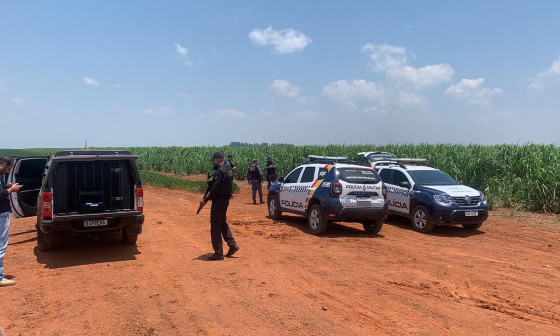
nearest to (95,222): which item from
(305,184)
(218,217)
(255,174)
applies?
(218,217)

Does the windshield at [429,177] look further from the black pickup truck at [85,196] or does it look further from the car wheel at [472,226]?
the black pickup truck at [85,196]

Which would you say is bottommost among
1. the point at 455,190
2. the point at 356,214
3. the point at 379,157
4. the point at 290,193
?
the point at 356,214

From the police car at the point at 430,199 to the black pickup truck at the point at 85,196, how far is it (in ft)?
23.6

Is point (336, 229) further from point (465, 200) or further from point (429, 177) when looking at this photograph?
point (465, 200)

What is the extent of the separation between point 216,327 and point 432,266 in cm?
448

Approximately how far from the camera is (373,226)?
36.8ft

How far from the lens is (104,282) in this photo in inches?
272

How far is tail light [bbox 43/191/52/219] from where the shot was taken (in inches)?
312

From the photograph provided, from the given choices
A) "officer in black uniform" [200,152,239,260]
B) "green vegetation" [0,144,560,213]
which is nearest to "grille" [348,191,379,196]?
"officer in black uniform" [200,152,239,260]

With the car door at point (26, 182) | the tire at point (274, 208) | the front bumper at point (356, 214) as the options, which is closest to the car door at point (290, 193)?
the tire at point (274, 208)

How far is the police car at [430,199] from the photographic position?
1140cm

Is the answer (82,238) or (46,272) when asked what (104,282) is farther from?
(82,238)

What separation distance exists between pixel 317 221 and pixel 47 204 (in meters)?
5.85

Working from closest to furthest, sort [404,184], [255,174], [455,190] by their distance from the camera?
[455,190] < [404,184] < [255,174]
